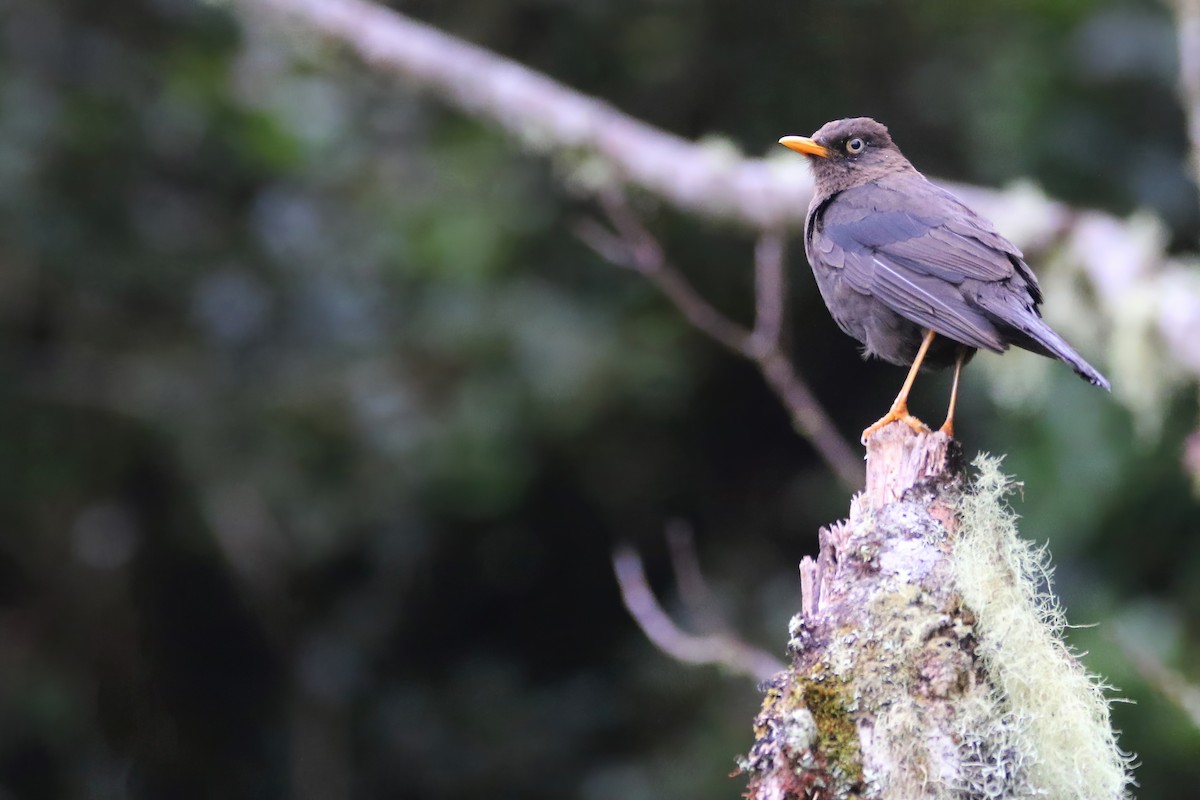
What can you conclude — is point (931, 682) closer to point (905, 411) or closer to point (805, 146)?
point (905, 411)

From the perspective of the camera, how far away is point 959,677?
2.62m

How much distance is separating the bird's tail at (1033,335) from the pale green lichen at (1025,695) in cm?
99

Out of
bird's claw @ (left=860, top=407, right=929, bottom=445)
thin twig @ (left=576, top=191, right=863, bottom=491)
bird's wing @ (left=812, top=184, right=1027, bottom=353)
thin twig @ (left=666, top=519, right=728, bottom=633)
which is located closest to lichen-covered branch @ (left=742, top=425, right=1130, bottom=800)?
bird's claw @ (left=860, top=407, right=929, bottom=445)

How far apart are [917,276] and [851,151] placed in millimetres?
841

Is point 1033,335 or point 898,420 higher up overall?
point 1033,335

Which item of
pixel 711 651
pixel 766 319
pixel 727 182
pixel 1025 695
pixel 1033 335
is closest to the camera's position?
pixel 1025 695

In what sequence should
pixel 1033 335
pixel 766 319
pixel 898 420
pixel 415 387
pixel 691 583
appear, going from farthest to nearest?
pixel 415 387 → pixel 691 583 → pixel 766 319 → pixel 1033 335 → pixel 898 420

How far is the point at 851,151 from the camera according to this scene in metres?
4.98

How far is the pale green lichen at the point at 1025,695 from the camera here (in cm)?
253

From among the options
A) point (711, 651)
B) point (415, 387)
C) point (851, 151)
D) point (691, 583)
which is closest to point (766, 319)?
point (851, 151)

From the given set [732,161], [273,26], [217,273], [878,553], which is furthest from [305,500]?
[878,553]

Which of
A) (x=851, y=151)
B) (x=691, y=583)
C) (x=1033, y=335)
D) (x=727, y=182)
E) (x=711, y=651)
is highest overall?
(x=727, y=182)

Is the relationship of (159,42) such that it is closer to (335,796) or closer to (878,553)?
(335,796)

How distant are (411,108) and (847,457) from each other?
4699 mm
